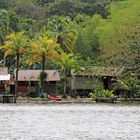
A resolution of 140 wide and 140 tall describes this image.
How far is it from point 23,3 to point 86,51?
28255 millimetres

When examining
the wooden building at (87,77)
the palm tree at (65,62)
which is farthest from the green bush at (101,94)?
the wooden building at (87,77)

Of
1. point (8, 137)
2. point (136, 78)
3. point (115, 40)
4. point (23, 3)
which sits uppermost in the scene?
point (23, 3)

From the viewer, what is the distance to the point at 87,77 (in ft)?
223

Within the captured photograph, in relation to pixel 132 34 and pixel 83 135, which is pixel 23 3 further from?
pixel 83 135

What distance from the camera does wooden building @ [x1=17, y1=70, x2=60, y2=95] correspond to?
6669cm

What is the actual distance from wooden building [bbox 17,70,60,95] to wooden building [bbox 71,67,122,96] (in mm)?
2265

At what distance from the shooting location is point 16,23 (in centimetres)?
8475

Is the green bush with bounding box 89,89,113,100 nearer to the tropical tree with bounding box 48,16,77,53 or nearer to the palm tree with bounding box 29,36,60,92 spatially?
the palm tree with bounding box 29,36,60,92

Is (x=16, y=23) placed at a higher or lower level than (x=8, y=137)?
higher

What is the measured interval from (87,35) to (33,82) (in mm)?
16732

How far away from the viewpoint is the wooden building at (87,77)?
66.8 metres

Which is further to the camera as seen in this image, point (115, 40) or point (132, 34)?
point (115, 40)

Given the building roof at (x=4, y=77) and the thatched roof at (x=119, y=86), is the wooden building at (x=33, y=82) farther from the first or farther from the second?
the thatched roof at (x=119, y=86)

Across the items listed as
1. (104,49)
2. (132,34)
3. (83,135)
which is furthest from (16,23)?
(83,135)
